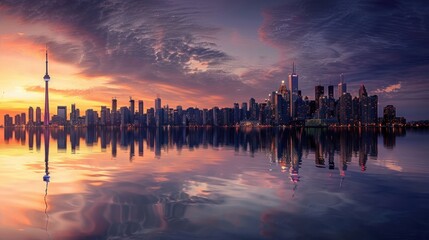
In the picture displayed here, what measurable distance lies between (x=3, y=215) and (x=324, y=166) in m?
29.1

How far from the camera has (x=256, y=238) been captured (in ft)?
48.5

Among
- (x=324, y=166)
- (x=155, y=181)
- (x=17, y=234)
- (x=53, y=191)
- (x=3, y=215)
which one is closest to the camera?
(x=17, y=234)

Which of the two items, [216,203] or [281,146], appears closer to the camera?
[216,203]

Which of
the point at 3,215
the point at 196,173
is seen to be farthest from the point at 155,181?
the point at 3,215

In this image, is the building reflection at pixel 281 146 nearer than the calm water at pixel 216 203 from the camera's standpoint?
No

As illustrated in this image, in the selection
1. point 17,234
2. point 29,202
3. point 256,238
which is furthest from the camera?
point 29,202

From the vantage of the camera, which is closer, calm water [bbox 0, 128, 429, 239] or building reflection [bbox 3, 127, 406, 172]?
calm water [bbox 0, 128, 429, 239]

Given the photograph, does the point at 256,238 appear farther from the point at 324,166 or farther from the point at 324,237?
the point at 324,166

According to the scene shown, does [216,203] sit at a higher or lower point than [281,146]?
lower

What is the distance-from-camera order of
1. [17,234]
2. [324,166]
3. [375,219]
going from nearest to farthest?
[17,234] < [375,219] < [324,166]

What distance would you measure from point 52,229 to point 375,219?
14834mm

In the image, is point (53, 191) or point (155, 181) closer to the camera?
point (53, 191)

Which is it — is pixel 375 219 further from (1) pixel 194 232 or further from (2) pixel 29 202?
(2) pixel 29 202

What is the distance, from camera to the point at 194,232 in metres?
15.6
